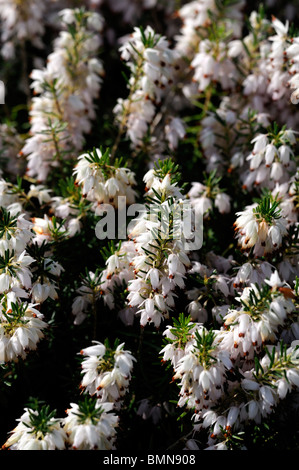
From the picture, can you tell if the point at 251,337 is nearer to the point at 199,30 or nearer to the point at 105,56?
the point at 199,30

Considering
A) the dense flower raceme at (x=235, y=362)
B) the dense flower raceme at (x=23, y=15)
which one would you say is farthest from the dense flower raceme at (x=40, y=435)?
the dense flower raceme at (x=23, y=15)

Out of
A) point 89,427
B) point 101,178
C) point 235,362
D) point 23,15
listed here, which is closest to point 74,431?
point 89,427

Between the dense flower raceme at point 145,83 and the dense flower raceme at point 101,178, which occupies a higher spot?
the dense flower raceme at point 145,83

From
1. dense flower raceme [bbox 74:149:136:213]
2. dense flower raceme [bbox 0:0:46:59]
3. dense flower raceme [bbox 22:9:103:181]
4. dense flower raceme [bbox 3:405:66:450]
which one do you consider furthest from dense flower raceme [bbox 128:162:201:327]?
dense flower raceme [bbox 0:0:46:59]

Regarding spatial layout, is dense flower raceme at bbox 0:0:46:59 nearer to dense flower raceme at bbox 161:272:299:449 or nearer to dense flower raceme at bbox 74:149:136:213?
dense flower raceme at bbox 74:149:136:213

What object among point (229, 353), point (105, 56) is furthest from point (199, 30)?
point (229, 353)
